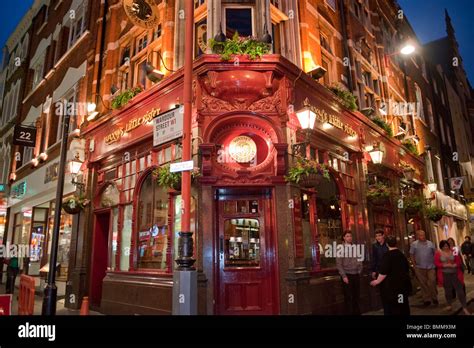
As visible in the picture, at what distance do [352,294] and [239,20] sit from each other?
7738 mm

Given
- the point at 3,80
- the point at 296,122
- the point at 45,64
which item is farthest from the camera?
the point at 3,80

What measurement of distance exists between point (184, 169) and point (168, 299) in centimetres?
377

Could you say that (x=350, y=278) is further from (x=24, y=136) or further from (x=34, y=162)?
(x=34, y=162)

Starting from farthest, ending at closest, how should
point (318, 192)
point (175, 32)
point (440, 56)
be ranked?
point (440, 56) < point (175, 32) < point (318, 192)

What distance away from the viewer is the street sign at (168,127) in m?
6.86

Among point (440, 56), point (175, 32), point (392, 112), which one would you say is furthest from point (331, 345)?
point (440, 56)

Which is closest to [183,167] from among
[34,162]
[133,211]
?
[133,211]

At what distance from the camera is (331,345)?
6148 mm

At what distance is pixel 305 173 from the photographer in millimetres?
8023

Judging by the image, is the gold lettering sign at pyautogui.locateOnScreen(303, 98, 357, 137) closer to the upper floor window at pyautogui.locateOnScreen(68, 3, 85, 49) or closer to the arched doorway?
the arched doorway

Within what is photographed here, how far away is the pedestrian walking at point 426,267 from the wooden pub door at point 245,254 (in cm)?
499

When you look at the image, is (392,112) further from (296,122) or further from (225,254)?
(225,254)

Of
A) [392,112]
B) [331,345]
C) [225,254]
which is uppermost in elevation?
[392,112]

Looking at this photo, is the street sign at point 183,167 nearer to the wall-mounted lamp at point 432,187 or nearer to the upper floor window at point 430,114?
the wall-mounted lamp at point 432,187
